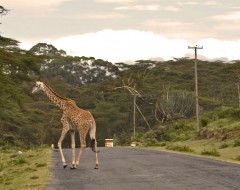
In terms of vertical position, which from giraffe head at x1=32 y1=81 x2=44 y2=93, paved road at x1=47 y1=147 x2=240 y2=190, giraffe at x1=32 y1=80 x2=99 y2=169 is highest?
giraffe head at x1=32 y1=81 x2=44 y2=93

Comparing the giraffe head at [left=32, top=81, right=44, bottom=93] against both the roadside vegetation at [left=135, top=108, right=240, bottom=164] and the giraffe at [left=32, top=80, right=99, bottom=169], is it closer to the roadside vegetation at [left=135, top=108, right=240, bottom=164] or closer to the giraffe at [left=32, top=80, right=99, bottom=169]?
the giraffe at [left=32, top=80, right=99, bottom=169]

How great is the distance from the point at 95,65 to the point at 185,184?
86.7 m

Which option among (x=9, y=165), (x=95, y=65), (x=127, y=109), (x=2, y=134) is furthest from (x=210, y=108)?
(x=9, y=165)

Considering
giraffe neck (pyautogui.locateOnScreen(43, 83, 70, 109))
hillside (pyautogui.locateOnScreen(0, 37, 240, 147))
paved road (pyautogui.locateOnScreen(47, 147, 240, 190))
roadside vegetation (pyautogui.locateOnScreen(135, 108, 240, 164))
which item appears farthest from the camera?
hillside (pyautogui.locateOnScreen(0, 37, 240, 147))

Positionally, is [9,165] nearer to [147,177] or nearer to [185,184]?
[147,177]

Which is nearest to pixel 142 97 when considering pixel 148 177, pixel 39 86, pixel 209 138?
pixel 209 138

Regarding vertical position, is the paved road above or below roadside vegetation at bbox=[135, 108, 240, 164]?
above

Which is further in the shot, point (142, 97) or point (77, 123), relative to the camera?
point (142, 97)

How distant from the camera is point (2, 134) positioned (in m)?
55.1

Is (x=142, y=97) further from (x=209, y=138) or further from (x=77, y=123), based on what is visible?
(x=77, y=123)

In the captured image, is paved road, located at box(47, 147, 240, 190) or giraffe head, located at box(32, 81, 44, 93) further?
giraffe head, located at box(32, 81, 44, 93)

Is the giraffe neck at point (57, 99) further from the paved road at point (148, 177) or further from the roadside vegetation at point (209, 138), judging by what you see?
the roadside vegetation at point (209, 138)

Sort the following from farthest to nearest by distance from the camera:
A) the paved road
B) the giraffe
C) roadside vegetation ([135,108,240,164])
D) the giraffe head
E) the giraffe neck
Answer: roadside vegetation ([135,108,240,164])
the giraffe head
the giraffe neck
the giraffe
the paved road

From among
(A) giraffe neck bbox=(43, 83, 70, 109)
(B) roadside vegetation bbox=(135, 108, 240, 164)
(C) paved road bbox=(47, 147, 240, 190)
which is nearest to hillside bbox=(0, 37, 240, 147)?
(B) roadside vegetation bbox=(135, 108, 240, 164)
